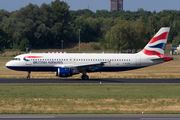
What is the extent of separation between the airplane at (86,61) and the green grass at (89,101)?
1104 cm

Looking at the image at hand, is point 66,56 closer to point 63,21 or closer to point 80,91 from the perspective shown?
point 80,91

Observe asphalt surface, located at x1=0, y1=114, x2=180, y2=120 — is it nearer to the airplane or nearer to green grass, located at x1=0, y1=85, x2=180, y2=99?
green grass, located at x1=0, y1=85, x2=180, y2=99

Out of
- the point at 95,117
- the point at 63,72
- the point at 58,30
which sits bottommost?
the point at 95,117

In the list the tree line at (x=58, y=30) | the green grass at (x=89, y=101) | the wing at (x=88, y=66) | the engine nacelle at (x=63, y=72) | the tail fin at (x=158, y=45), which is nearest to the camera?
the green grass at (x=89, y=101)

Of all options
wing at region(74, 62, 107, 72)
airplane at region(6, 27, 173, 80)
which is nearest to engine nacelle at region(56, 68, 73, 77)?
airplane at region(6, 27, 173, 80)

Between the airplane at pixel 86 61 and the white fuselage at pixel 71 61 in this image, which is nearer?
the airplane at pixel 86 61

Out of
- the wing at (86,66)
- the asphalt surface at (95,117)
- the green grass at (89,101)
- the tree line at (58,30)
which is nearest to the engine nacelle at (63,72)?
the wing at (86,66)

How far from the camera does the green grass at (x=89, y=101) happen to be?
67.9 ft

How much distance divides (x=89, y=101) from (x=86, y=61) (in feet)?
63.1

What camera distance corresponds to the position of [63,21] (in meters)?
141

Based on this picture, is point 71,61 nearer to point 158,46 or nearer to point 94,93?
point 158,46

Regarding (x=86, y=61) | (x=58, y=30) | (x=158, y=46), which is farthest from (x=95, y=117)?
A: (x=58, y=30)

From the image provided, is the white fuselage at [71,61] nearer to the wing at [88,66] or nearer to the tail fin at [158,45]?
the wing at [88,66]

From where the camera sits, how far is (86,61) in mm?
42969
